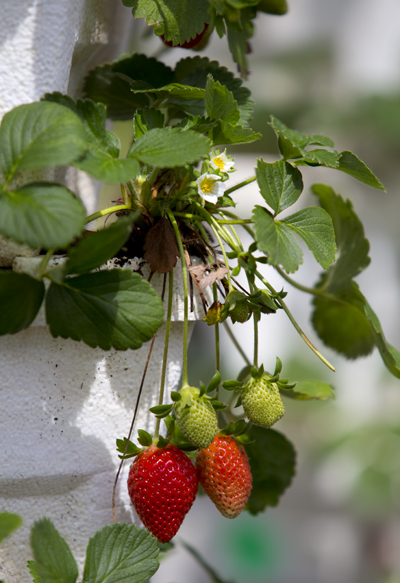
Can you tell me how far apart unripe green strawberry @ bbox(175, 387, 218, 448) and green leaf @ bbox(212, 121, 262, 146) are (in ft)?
0.61

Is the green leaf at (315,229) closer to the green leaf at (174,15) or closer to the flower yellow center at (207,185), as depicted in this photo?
the flower yellow center at (207,185)

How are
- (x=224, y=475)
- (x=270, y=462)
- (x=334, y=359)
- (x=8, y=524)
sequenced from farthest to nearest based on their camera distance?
(x=334, y=359) < (x=270, y=462) < (x=224, y=475) < (x=8, y=524)

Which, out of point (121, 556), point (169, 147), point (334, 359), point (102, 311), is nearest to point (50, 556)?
point (121, 556)

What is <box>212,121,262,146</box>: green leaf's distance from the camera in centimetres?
33

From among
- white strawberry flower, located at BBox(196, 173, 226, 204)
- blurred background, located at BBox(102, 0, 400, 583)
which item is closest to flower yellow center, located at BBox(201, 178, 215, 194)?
white strawberry flower, located at BBox(196, 173, 226, 204)

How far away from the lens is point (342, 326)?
519 mm

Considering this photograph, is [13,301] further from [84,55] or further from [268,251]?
[84,55]

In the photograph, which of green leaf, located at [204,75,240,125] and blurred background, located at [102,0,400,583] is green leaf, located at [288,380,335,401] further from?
blurred background, located at [102,0,400,583]

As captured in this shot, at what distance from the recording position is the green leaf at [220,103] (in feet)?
1.04

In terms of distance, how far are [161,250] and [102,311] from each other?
0.07m

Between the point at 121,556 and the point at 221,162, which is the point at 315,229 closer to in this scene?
the point at 221,162

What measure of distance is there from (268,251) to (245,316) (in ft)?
0.19

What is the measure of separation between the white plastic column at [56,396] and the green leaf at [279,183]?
0.10 metres

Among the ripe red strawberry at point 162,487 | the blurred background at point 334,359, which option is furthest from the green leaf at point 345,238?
the blurred background at point 334,359
